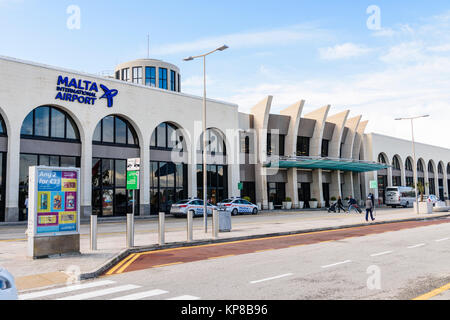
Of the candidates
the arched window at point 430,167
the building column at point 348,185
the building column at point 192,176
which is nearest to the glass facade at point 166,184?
the building column at point 192,176

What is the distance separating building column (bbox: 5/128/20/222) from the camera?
1030 inches

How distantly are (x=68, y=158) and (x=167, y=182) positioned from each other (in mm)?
9257

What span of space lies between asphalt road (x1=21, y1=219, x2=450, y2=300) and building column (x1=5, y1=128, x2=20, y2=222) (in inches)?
788

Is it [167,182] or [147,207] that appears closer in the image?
[147,207]

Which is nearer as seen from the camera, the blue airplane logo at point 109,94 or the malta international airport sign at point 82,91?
the malta international airport sign at point 82,91

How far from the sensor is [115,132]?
33.0m

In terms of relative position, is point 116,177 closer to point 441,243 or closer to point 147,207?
point 147,207

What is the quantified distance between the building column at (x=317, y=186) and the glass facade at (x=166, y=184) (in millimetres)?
19343

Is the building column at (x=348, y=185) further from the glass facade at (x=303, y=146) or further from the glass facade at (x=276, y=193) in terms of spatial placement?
the glass facade at (x=276, y=193)

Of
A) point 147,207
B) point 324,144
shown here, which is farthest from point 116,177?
point 324,144

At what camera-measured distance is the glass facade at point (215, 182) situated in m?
39.1

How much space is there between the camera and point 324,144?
177ft

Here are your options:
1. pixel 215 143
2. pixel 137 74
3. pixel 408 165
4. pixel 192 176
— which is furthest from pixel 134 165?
pixel 408 165

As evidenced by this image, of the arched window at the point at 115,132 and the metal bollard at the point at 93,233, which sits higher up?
the arched window at the point at 115,132
